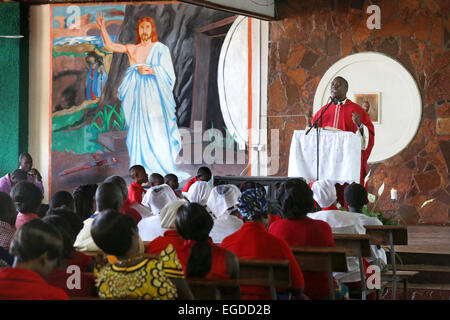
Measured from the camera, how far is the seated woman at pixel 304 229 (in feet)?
12.5

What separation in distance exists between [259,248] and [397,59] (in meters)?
7.44

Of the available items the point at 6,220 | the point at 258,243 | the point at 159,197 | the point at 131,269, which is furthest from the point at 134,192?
the point at 131,269

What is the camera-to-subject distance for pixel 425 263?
6.78m

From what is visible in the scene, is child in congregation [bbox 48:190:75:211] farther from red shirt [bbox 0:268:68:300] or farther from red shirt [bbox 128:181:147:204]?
red shirt [bbox 128:181:147:204]

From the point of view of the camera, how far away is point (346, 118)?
770cm

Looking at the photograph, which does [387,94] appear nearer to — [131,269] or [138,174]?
[138,174]

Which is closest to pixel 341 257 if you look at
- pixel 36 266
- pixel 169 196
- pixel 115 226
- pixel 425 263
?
pixel 115 226

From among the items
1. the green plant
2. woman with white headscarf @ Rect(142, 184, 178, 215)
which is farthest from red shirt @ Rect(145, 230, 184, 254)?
the green plant

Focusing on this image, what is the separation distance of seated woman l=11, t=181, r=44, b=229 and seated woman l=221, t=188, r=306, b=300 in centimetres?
159

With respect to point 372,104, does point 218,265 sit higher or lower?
lower

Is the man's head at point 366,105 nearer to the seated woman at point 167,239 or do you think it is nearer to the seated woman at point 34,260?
the seated woman at point 167,239

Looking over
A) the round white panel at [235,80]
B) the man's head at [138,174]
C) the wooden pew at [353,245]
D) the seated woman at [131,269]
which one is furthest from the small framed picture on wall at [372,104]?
the seated woman at [131,269]

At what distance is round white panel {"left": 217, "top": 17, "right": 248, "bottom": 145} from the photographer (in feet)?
36.0

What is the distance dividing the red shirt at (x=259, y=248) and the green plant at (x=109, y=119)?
8295mm
